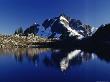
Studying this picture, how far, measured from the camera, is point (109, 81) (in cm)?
6588

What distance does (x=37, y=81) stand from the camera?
222ft

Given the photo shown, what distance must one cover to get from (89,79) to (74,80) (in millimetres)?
3938

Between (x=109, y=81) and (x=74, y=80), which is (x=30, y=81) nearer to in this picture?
(x=74, y=80)

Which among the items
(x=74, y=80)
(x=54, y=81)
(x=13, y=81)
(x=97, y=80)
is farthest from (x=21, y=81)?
(x=97, y=80)

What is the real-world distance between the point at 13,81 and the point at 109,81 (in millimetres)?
23473

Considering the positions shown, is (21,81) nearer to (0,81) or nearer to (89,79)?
(0,81)

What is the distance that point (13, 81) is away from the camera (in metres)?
67.6

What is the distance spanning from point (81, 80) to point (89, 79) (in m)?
2.43

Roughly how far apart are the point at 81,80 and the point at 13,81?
1694cm

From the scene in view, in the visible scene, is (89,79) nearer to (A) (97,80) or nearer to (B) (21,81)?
(A) (97,80)

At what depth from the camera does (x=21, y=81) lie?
67.6 meters

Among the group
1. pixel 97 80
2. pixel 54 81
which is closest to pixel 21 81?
pixel 54 81

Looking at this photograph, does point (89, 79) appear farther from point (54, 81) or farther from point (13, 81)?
point (13, 81)

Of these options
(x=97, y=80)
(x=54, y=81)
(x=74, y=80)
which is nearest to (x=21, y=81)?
(x=54, y=81)
